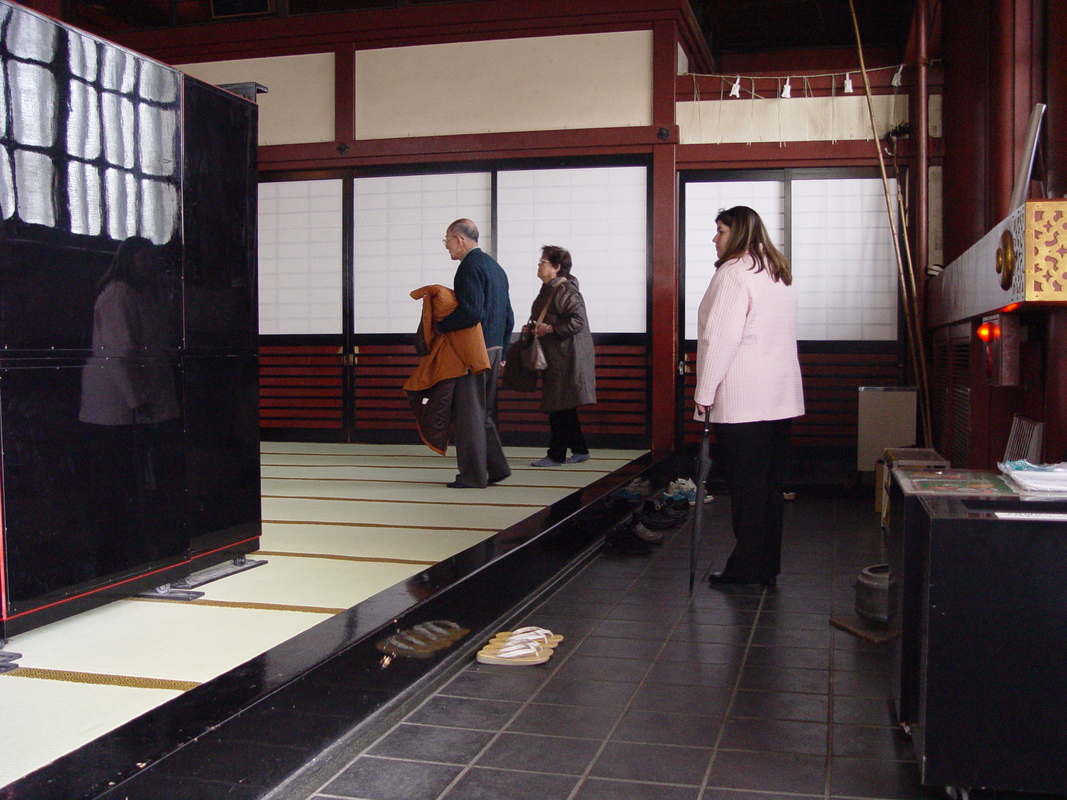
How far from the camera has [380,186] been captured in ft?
24.1

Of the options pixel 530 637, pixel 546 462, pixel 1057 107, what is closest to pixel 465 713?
pixel 530 637

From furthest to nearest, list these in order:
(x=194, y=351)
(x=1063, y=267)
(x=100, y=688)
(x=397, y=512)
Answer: (x=397, y=512) < (x=194, y=351) < (x=1063, y=267) < (x=100, y=688)

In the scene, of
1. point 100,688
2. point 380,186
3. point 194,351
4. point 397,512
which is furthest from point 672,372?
point 100,688

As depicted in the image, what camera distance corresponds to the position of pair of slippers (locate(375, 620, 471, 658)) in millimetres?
2447

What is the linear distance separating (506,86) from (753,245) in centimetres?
401

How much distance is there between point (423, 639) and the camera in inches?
103

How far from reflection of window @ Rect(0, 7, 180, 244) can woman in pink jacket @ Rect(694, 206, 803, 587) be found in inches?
69.4

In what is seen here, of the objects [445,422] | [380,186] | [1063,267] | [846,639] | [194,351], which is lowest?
[846,639]

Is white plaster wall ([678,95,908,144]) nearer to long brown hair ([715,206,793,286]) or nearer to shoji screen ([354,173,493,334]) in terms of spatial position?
shoji screen ([354,173,493,334])

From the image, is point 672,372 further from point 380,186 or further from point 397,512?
point 397,512

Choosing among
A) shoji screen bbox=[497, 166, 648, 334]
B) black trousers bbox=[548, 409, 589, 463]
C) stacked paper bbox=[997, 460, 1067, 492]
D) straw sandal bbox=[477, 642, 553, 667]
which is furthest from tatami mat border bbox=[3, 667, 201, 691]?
shoji screen bbox=[497, 166, 648, 334]

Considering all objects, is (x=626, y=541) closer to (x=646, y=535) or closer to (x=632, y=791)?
(x=646, y=535)

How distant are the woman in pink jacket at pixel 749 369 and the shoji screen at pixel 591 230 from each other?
3.36 metres

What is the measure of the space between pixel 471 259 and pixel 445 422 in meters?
0.80
